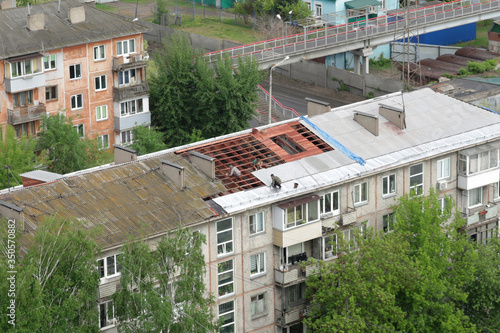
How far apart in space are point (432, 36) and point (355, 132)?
232 feet

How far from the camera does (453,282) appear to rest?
65938mm

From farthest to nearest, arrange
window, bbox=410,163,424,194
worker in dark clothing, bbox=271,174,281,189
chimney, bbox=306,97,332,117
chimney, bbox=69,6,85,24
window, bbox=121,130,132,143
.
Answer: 1. window, bbox=121,130,132,143
2. chimney, bbox=69,6,85,24
3. chimney, bbox=306,97,332,117
4. window, bbox=410,163,424,194
5. worker in dark clothing, bbox=271,174,281,189

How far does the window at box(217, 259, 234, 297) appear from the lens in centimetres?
6331

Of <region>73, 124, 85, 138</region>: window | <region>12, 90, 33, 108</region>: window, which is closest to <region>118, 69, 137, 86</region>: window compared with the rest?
<region>73, 124, 85, 138</region>: window

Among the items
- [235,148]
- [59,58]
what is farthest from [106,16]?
[235,148]

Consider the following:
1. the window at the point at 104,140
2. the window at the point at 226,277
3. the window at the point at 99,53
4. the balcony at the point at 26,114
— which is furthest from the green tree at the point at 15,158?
the window at the point at 226,277

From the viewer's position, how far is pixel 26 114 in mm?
88875

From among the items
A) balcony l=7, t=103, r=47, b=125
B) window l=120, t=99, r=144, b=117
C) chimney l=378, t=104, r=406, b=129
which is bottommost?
window l=120, t=99, r=144, b=117

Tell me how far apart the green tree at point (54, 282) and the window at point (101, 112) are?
1602 inches

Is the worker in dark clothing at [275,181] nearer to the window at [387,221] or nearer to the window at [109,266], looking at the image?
the window at [387,221]

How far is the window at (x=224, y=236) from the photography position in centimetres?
6288

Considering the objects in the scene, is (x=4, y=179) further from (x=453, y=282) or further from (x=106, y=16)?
(x=453, y=282)

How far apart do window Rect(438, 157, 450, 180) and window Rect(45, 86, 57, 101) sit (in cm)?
3490

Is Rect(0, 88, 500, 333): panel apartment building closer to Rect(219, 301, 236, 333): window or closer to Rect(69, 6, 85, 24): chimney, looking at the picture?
Rect(219, 301, 236, 333): window
